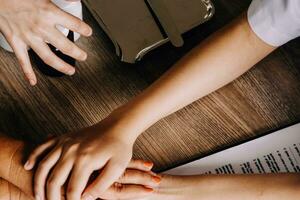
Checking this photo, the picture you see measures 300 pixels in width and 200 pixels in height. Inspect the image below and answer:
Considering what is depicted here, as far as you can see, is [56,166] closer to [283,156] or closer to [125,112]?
[125,112]

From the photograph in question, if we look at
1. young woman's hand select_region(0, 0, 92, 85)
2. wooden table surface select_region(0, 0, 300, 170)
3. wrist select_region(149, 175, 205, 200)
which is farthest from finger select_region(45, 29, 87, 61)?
wrist select_region(149, 175, 205, 200)

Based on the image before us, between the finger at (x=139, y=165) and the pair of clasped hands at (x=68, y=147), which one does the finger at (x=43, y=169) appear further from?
the finger at (x=139, y=165)

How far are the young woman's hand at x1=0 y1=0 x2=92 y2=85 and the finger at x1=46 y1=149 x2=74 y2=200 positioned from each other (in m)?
0.14

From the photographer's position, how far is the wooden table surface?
0.91 metres

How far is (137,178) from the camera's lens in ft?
2.84

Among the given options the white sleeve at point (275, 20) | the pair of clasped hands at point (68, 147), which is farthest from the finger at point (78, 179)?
the white sleeve at point (275, 20)

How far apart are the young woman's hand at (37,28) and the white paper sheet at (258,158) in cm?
28

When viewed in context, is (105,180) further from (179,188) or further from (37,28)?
(37,28)

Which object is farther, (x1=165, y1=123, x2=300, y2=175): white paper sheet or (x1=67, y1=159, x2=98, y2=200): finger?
(x1=165, y1=123, x2=300, y2=175): white paper sheet

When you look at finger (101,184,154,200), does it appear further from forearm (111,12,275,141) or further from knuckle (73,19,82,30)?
knuckle (73,19,82,30)

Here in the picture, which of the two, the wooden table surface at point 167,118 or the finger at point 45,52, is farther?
the wooden table surface at point 167,118

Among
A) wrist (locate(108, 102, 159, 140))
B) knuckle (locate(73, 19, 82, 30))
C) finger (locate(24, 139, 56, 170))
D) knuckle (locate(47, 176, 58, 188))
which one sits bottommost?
wrist (locate(108, 102, 159, 140))

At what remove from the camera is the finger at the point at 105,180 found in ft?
2.67

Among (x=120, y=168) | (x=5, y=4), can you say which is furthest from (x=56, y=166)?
(x=5, y=4)
